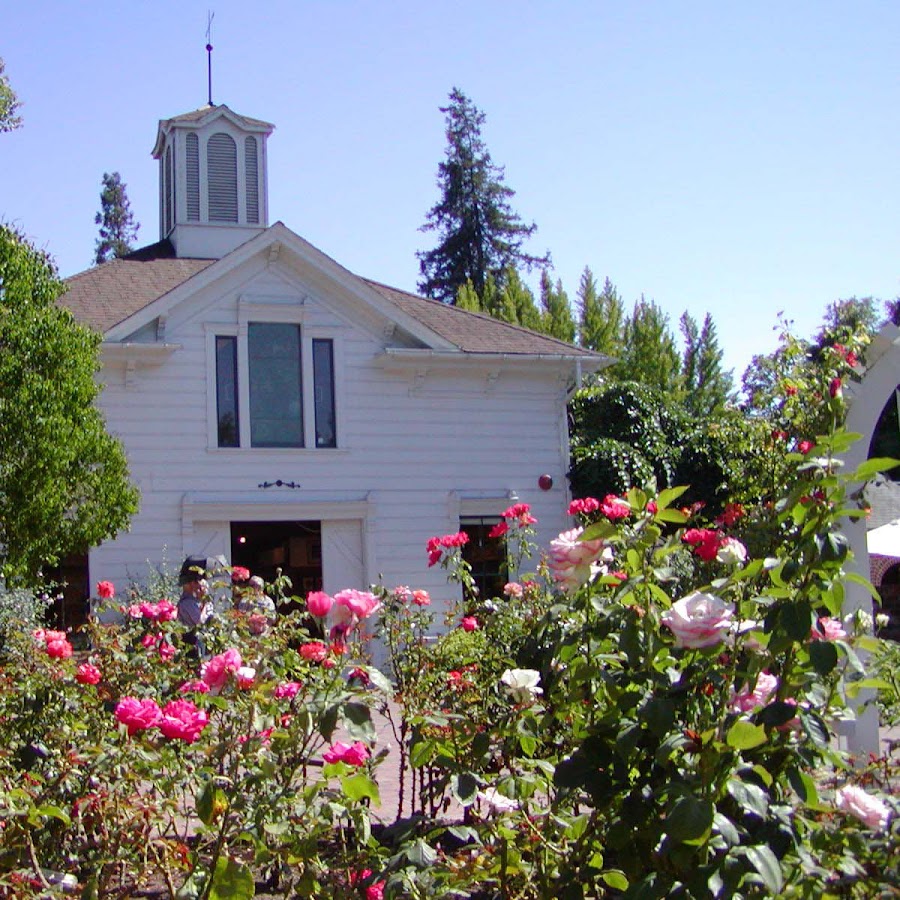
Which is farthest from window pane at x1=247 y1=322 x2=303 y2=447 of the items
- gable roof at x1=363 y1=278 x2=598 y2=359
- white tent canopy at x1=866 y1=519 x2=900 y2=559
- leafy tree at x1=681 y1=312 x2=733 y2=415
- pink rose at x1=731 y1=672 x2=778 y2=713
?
leafy tree at x1=681 y1=312 x2=733 y2=415

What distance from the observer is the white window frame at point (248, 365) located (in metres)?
15.5

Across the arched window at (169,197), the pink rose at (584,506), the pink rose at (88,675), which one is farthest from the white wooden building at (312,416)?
the pink rose at (88,675)

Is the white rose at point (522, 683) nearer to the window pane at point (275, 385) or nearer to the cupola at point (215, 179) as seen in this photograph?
the window pane at point (275, 385)

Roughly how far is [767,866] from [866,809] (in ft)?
0.97

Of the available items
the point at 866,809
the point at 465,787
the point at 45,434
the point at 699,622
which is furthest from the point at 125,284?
the point at 866,809

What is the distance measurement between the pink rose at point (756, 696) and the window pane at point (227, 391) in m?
13.1

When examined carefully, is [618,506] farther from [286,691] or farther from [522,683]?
[286,691]

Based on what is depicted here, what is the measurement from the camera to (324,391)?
637 inches

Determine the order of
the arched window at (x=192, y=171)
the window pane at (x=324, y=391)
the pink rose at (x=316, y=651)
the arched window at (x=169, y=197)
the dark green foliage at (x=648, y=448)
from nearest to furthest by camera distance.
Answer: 1. the pink rose at (x=316, y=651)
2. the window pane at (x=324, y=391)
3. the dark green foliage at (x=648, y=448)
4. the arched window at (x=192, y=171)
5. the arched window at (x=169, y=197)

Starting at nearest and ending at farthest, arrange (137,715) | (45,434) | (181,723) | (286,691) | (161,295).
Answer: (181,723), (137,715), (286,691), (45,434), (161,295)

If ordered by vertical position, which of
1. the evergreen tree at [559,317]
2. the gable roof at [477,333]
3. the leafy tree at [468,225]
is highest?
the leafy tree at [468,225]

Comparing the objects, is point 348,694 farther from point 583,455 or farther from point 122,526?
point 583,455

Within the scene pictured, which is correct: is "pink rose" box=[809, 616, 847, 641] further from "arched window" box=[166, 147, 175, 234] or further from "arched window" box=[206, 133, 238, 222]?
"arched window" box=[166, 147, 175, 234]

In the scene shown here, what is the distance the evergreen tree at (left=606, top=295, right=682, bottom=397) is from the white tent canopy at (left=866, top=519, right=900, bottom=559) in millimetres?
14321
